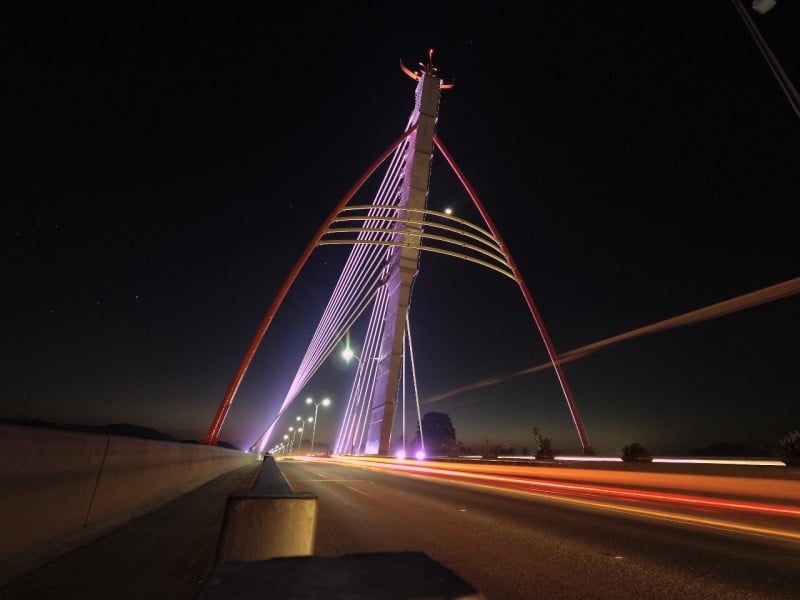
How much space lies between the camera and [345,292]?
1731 inches

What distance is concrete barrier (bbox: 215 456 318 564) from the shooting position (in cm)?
219

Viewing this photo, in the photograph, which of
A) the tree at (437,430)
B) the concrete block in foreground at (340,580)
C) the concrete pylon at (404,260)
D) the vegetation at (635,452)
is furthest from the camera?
the tree at (437,430)

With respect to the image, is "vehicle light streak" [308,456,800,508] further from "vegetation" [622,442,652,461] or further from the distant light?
the distant light

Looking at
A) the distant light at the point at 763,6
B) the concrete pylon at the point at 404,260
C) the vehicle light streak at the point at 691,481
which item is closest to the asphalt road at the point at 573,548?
the vehicle light streak at the point at 691,481

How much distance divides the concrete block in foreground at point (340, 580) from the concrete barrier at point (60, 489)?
3.36m

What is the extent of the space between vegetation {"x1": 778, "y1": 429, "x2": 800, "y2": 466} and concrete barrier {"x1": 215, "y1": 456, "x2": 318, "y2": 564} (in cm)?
1566

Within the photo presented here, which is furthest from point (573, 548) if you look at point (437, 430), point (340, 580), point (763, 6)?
point (437, 430)

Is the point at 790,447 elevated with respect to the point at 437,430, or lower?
lower

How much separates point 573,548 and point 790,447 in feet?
41.1

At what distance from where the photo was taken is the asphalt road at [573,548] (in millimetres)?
4090

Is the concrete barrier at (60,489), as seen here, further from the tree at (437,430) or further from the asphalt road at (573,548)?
the tree at (437,430)

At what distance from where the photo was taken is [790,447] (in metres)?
13.5

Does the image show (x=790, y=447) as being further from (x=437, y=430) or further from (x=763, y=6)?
(x=437, y=430)

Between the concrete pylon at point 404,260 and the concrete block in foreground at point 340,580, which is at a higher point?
the concrete pylon at point 404,260
